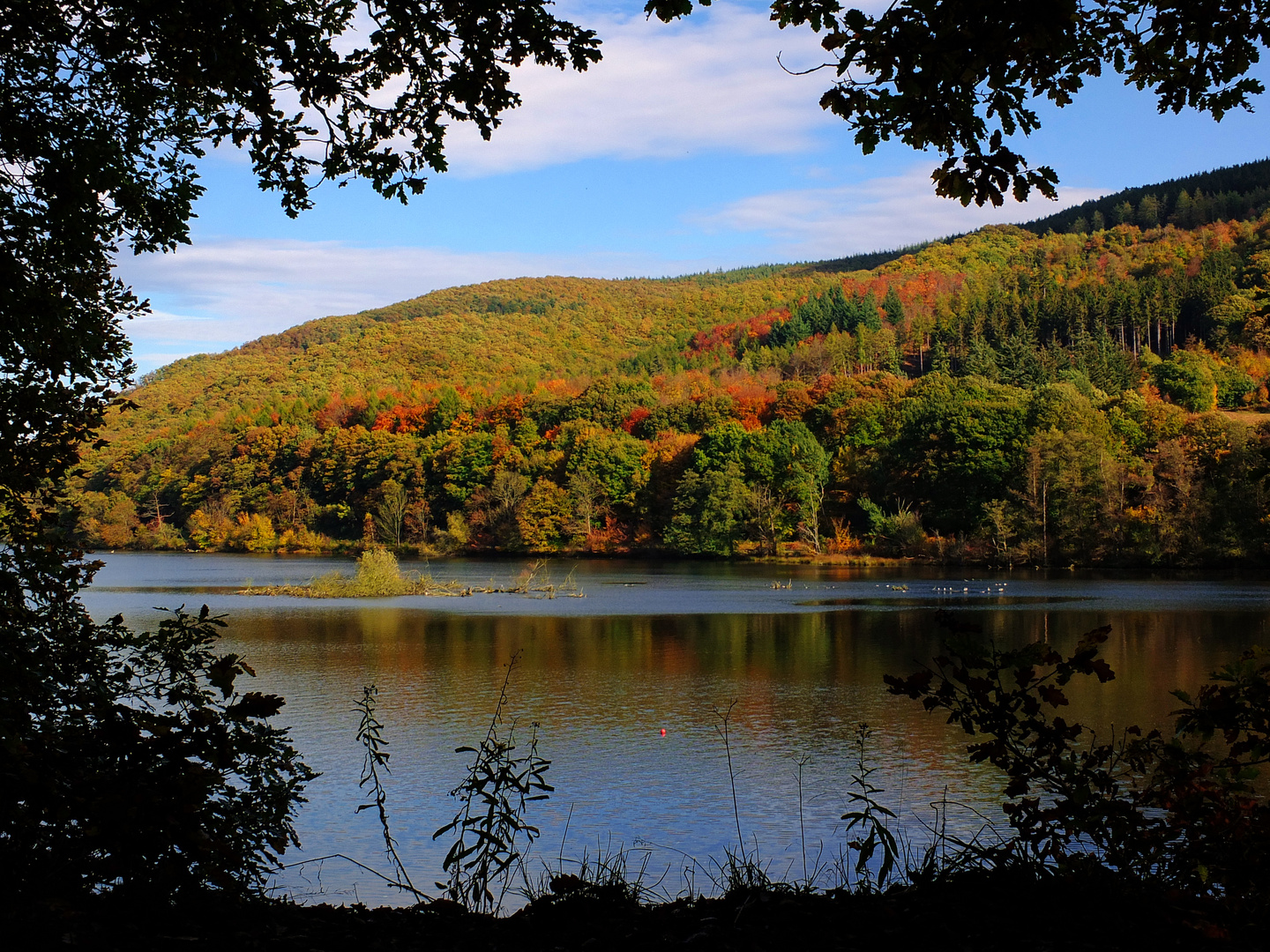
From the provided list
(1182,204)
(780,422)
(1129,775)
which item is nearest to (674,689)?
(1129,775)

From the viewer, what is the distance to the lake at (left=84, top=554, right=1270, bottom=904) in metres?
10.0

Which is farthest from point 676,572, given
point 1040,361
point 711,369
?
point 711,369

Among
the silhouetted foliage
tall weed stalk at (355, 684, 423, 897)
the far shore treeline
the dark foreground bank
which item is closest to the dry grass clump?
the far shore treeline

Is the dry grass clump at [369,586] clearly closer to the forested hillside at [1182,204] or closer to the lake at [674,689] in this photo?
the lake at [674,689]

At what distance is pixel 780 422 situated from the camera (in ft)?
221

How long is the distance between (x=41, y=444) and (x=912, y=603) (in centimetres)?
3062

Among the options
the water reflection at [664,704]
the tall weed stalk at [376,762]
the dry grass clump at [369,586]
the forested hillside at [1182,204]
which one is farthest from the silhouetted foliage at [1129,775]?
the forested hillside at [1182,204]

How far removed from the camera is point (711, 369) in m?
106

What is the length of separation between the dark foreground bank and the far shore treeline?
2950 centimetres

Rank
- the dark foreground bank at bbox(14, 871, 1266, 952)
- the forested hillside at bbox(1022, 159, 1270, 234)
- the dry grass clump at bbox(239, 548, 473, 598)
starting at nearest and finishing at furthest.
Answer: the dark foreground bank at bbox(14, 871, 1266, 952) → the dry grass clump at bbox(239, 548, 473, 598) → the forested hillside at bbox(1022, 159, 1270, 234)

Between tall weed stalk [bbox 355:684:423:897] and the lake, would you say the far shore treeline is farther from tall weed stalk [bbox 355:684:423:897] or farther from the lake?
tall weed stalk [bbox 355:684:423:897]

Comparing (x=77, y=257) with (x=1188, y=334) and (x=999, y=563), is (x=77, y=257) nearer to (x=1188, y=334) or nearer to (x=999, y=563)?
(x=999, y=563)

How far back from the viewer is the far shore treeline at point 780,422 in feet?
170

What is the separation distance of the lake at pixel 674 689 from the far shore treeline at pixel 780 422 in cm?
883
